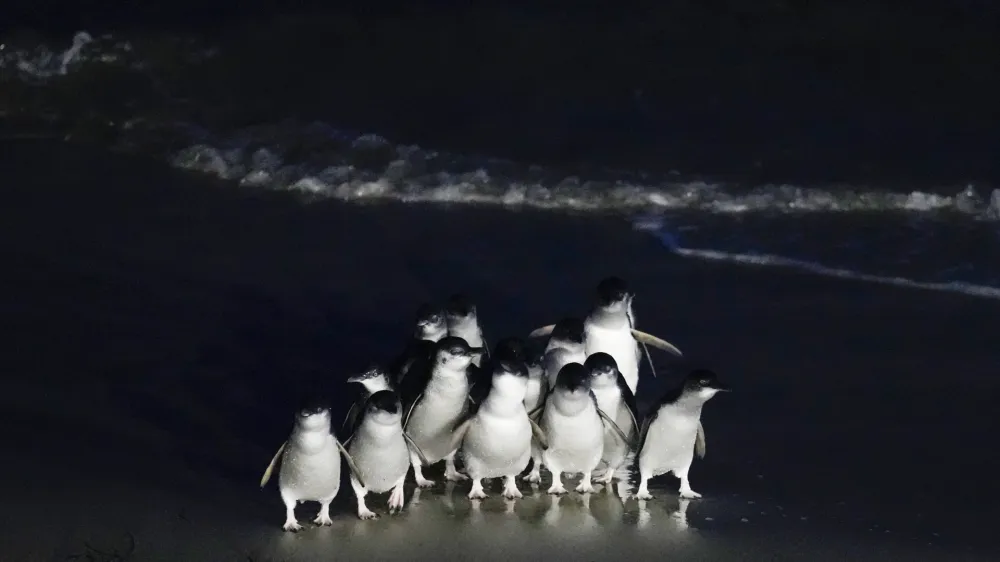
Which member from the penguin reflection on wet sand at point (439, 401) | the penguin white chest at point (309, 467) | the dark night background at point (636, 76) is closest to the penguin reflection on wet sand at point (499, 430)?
the penguin reflection on wet sand at point (439, 401)

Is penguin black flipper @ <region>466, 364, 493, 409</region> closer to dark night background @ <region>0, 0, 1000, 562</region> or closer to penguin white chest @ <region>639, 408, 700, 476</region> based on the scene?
dark night background @ <region>0, 0, 1000, 562</region>

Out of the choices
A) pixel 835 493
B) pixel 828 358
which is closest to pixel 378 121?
pixel 828 358

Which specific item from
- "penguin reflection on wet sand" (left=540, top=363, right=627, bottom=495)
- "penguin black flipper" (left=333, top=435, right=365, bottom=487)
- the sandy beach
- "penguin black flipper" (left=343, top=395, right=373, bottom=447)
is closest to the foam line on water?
the sandy beach

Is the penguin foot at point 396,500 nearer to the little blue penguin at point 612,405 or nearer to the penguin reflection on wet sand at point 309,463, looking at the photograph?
the penguin reflection on wet sand at point 309,463

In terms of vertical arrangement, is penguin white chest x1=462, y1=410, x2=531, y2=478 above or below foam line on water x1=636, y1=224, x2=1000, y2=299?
below

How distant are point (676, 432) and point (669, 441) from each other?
44 mm

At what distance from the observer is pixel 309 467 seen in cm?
479

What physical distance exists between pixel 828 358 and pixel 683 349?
71 cm

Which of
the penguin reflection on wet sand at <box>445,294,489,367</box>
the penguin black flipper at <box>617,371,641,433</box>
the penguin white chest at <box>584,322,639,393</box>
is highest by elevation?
the penguin reflection on wet sand at <box>445,294,489,367</box>

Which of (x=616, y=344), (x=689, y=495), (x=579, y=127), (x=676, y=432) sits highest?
(x=579, y=127)

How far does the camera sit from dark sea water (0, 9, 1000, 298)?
9.03m

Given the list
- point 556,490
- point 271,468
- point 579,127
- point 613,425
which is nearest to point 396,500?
point 271,468

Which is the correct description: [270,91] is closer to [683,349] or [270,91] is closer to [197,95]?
[197,95]

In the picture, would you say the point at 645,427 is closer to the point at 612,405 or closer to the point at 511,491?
the point at 612,405
